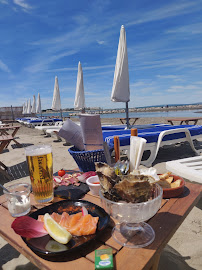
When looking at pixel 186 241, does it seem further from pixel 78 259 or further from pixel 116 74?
pixel 116 74

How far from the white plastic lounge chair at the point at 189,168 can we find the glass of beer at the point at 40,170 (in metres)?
1.66

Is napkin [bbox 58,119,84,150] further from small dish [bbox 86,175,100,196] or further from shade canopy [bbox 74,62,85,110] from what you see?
shade canopy [bbox 74,62,85,110]

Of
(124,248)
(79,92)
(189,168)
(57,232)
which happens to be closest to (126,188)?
(124,248)

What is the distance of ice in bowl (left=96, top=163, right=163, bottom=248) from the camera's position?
2.30 ft

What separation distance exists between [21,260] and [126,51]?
5433 mm

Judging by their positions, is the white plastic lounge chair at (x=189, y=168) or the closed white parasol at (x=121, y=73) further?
the closed white parasol at (x=121, y=73)

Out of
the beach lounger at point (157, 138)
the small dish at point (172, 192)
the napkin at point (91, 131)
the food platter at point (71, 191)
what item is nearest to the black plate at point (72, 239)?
the food platter at point (71, 191)

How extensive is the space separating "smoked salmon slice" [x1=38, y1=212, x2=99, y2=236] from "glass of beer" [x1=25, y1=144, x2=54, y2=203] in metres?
0.24

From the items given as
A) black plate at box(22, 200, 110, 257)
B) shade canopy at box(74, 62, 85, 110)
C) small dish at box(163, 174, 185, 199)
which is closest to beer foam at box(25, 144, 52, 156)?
black plate at box(22, 200, 110, 257)

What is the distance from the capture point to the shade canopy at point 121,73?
17.5 ft

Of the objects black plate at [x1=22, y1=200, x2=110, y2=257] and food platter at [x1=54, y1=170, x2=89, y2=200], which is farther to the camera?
food platter at [x1=54, y1=170, x2=89, y2=200]

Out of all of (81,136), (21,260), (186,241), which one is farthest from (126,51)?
(21,260)

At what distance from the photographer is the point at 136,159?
1054 mm

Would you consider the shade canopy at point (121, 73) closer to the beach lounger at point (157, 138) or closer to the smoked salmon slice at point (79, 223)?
the beach lounger at point (157, 138)
